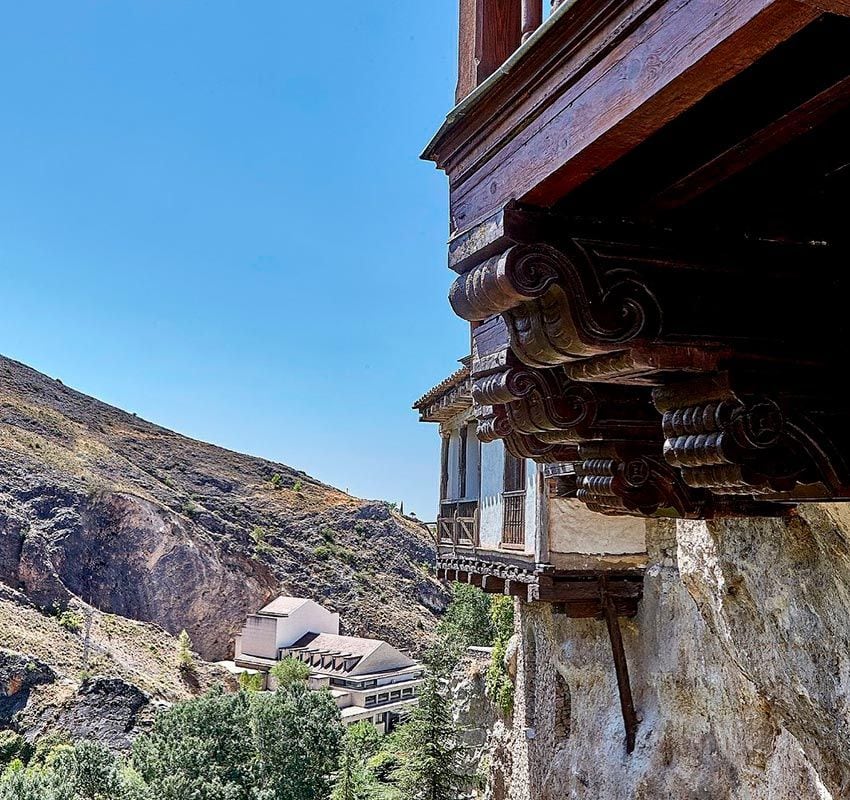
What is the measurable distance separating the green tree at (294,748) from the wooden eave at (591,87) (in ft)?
78.0

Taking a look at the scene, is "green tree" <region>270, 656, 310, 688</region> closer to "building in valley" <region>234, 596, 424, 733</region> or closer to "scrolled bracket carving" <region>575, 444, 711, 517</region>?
"building in valley" <region>234, 596, 424, 733</region>

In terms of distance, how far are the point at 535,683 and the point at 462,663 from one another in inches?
554

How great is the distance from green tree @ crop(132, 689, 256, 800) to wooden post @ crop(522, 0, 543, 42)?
23.6 metres

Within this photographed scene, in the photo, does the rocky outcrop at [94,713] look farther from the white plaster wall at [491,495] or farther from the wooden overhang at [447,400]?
the white plaster wall at [491,495]

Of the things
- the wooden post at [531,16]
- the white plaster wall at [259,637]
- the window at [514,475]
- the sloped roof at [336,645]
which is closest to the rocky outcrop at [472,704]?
the window at [514,475]

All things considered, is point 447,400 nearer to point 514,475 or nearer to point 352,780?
point 514,475

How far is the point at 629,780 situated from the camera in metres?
7.91

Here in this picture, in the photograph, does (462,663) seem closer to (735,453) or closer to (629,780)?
(629,780)

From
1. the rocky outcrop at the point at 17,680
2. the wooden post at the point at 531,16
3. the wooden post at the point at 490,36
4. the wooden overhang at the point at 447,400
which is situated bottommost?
the rocky outcrop at the point at 17,680

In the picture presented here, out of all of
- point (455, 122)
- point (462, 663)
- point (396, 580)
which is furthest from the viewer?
point (396, 580)

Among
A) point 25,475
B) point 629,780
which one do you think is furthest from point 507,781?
point 25,475

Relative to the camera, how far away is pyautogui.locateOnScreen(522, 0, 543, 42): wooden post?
84.2 inches

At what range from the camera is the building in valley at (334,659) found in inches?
1385

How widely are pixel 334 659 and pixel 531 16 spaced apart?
130ft
